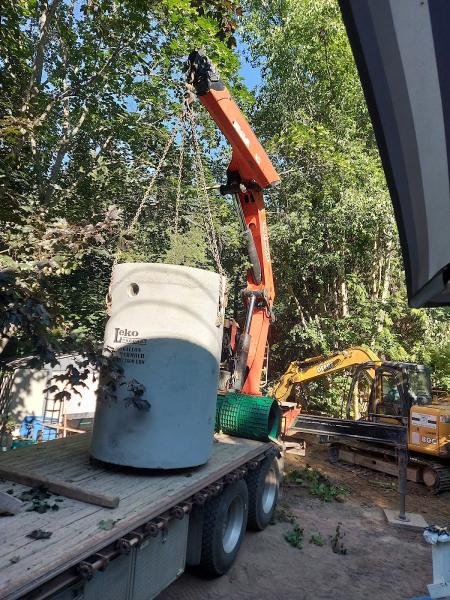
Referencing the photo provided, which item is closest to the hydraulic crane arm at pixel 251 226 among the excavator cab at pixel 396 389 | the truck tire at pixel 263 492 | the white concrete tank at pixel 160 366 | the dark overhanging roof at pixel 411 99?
the truck tire at pixel 263 492

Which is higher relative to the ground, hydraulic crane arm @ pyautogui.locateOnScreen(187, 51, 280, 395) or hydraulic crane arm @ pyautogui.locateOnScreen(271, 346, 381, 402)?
hydraulic crane arm @ pyautogui.locateOnScreen(187, 51, 280, 395)

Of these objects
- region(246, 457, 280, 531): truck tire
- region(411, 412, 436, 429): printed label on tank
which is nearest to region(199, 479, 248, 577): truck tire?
region(246, 457, 280, 531): truck tire

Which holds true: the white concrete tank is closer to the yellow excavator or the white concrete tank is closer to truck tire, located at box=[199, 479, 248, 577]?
truck tire, located at box=[199, 479, 248, 577]

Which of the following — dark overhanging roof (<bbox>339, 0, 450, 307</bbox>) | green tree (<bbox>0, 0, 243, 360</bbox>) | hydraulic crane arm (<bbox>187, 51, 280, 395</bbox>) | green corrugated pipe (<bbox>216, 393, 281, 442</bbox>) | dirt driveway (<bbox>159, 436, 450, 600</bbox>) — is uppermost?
green tree (<bbox>0, 0, 243, 360</bbox>)

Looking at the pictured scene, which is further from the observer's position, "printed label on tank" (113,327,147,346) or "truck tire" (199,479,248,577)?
"truck tire" (199,479,248,577)

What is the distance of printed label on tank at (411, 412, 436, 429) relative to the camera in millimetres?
9016

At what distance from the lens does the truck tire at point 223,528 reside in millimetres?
4672

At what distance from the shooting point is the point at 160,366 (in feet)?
14.1

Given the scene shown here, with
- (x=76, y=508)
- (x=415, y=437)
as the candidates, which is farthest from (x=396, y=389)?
(x=76, y=508)

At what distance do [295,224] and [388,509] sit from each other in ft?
28.2

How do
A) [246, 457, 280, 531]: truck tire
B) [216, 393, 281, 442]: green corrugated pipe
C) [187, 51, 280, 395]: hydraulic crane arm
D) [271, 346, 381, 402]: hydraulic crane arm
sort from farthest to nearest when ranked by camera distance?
[271, 346, 381, 402]: hydraulic crane arm → [187, 51, 280, 395]: hydraulic crane arm → [216, 393, 281, 442]: green corrugated pipe → [246, 457, 280, 531]: truck tire

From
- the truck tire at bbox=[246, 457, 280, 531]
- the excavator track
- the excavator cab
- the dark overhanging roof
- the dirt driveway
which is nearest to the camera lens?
the dark overhanging roof

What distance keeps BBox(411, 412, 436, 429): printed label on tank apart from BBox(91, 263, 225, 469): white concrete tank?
20.2ft

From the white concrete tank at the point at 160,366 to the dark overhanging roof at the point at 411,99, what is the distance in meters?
2.92
